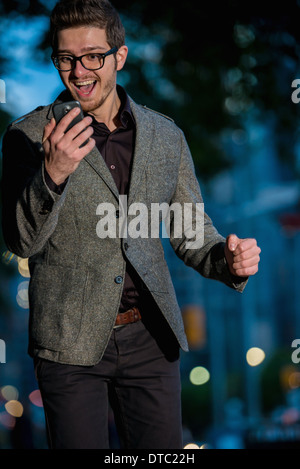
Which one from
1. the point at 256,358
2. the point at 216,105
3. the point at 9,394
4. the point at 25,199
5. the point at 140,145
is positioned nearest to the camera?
the point at 25,199

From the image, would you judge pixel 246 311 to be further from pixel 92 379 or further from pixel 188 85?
pixel 92 379

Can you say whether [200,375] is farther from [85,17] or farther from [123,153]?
[85,17]

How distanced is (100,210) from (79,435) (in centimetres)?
82

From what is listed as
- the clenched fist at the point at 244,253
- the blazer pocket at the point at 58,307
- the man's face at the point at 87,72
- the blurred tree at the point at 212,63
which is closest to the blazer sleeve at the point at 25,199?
the blazer pocket at the point at 58,307

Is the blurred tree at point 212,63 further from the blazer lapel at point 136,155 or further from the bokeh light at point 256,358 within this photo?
the bokeh light at point 256,358

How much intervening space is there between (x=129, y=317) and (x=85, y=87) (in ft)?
2.98

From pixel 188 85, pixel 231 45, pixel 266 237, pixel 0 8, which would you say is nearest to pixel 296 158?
pixel 188 85

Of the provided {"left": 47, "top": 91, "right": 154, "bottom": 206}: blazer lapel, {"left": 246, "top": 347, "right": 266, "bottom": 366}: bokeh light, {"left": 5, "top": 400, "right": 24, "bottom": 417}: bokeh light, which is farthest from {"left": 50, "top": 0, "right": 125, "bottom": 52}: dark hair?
{"left": 246, "top": 347, "right": 266, "bottom": 366}: bokeh light

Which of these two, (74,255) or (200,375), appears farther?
(200,375)

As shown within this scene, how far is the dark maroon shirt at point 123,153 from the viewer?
265 cm

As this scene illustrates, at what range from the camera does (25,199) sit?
2.36 metres

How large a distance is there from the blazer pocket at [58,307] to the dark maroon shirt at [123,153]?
0.66ft

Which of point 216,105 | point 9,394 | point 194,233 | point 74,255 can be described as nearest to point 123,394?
point 74,255

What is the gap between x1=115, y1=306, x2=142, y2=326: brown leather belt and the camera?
2613mm
